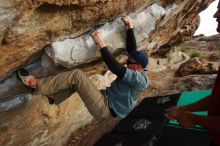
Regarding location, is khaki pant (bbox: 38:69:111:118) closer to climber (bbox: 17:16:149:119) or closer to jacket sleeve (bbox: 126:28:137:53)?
climber (bbox: 17:16:149:119)

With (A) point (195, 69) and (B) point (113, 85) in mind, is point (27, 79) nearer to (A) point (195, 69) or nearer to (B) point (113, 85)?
(B) point (113, 85)

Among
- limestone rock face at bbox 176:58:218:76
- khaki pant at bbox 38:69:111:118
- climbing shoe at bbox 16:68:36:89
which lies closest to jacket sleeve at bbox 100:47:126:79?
khaki pant at bbox 38:69:111:118

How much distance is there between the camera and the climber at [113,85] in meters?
5.09

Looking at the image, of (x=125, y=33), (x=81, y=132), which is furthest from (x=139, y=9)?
(x=81, y=132)

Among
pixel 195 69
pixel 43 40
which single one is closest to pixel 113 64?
pixel 43 40

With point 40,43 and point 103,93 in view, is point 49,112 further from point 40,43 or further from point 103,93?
point 40,43

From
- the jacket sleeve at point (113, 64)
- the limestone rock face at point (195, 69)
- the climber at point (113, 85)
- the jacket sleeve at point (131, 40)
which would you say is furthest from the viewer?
the limestone rock face at point (195, 69)

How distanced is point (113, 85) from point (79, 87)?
61 cm

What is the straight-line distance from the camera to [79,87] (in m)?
5.54

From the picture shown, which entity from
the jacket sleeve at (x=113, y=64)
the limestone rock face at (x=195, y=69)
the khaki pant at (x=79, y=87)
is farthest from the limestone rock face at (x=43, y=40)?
the limestone rock face at (x=195, y=69)

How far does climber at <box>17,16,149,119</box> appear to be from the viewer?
201 inches

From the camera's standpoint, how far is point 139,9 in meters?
6.39

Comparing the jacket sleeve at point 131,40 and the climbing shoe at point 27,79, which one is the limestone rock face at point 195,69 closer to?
the jacket sleeve at point 131,40

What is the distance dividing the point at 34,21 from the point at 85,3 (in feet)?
2.90
